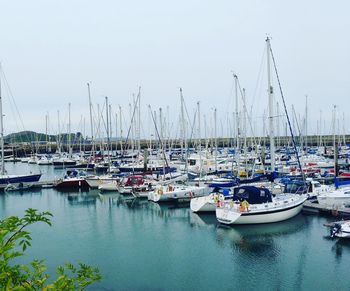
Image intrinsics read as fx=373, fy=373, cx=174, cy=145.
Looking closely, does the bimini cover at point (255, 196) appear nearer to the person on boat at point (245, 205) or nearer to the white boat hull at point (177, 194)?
the person on boat at point (245, 205)

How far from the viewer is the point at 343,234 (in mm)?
22703

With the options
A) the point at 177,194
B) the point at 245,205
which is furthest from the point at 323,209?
the point at 177,194

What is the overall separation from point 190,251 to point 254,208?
659cm

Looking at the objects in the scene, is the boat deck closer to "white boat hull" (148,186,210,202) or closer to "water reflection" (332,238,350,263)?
"water reflection" (332,238,350,263)

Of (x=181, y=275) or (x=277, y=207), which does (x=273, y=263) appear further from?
(x=277, y=207)

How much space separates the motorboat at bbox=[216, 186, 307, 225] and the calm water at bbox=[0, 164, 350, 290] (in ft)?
1.93

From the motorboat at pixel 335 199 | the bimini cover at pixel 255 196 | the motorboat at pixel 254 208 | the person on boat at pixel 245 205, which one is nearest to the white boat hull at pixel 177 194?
the motorboat at pixel 254 208

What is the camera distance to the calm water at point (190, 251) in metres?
18.2

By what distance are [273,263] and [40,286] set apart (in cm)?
1764

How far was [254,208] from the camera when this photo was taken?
2711 cm

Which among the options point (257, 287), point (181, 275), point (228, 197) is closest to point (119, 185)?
point (228, 197)

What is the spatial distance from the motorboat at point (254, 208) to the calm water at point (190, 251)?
1.93 feet

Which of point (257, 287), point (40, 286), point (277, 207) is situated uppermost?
point (40, 286)

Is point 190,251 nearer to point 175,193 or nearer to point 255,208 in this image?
point 255,208
